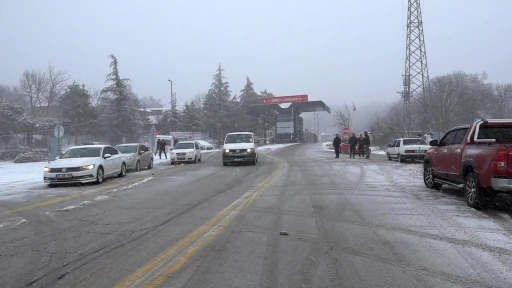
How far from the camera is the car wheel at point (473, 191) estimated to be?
27.9 feet

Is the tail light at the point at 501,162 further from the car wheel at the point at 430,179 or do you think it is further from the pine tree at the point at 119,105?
the pine tree at the point at 119,105

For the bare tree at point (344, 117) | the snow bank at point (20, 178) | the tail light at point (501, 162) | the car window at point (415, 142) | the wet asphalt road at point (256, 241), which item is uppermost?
the bare tree at point (344, 117)

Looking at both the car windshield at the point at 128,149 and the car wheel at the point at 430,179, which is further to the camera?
the car windshield at the point at 128,149

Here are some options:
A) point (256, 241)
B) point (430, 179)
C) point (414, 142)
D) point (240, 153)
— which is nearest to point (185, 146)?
point (240, 153)

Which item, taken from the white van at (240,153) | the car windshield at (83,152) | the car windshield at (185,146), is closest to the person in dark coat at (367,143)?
the white van at (240,153)

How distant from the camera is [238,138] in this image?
2373 cm

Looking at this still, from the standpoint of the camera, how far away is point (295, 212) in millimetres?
8570

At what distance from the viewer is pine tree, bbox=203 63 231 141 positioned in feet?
230

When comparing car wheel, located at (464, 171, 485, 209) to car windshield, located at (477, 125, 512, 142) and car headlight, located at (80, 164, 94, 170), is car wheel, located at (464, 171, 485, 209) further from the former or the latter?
car headlight, located at (80, 164, 94, 170)

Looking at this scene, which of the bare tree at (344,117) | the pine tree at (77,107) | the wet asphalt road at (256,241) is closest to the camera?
the wet asphalt road at (256,241)

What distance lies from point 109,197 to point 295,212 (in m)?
5.43

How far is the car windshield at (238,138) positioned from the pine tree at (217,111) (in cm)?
4481

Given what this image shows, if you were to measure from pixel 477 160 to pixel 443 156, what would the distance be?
7.61 ft

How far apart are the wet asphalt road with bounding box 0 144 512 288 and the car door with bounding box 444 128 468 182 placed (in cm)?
62
